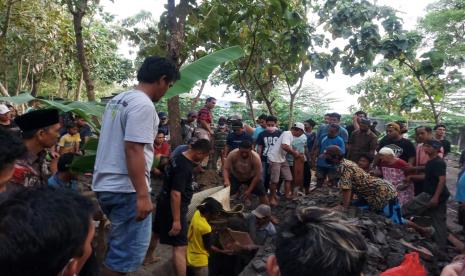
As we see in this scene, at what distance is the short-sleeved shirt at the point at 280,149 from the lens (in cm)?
752

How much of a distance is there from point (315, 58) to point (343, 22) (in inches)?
38.4

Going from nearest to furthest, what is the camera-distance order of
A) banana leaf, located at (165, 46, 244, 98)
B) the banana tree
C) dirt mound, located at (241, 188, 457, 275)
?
1. the banana tree
2. banana leaf, located at (165, 46, 244, 98)
3. dirt mound, located at (241, 188, 457, 275)

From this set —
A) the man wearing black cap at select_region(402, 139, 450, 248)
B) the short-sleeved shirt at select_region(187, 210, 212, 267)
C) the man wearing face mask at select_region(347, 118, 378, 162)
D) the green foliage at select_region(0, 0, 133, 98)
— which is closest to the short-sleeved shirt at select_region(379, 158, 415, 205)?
the man wearing black cap at select_region(402, 139, 450, 248)

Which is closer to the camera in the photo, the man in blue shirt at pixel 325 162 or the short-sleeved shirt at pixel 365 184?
the short-sleeved shirt at pixel 365 184

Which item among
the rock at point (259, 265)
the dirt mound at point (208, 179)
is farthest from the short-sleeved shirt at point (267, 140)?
the rock at point (259, 265)

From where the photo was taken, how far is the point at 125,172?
101 inches

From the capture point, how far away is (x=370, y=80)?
980 inches

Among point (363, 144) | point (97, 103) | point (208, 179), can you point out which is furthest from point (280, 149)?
point (97, 103)

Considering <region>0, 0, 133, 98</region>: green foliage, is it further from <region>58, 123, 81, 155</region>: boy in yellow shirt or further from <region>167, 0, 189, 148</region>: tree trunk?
<region>167, 0, 189, 148</region>: tree trunk

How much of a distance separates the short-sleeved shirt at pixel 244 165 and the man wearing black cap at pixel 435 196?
2442 millimetres

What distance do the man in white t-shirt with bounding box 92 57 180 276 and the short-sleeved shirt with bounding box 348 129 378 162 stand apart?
5.81 meters

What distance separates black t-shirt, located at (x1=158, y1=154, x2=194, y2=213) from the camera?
3947 mm

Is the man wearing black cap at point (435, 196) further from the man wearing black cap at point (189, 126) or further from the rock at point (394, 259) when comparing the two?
the man wearing black cap at point (189, 126)

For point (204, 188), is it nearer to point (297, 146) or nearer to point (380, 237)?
point (297, 146)
